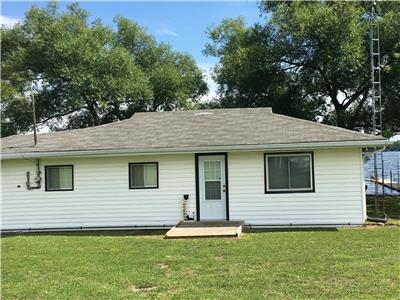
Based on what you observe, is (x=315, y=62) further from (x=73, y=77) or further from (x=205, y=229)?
(x=73, y=77)

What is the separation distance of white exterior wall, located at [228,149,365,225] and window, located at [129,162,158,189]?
223 centimetres

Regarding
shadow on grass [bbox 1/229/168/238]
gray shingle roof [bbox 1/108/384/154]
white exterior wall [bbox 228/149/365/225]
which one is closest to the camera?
shadow on grass [bbox 1/229/168/238]

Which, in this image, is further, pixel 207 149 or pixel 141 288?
pixel 207 149

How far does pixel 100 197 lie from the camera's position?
46.5 feet

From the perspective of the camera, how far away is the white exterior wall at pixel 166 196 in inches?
526

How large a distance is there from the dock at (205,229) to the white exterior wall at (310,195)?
2.36 ft

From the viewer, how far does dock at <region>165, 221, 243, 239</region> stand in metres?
11.5

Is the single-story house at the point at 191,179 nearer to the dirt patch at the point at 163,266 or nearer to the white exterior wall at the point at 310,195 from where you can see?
the white exterior wall at the point at 310,195

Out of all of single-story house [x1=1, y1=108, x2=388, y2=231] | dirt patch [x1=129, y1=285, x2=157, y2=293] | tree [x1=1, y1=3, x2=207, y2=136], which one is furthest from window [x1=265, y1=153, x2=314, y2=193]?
tree [x1=1, y1=3, x2=207, y2=136]

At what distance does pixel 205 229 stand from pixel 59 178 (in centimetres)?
497

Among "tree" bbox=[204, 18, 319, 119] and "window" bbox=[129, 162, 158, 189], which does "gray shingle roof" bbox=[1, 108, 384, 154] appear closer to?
"window" bbox=[129, 162, 158, 189]

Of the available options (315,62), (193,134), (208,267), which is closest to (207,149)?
(193,134)

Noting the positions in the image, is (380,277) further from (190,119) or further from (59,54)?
(59,54)

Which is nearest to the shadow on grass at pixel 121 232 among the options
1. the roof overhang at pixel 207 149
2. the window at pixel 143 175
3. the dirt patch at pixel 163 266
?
the window at pixel 143 175
